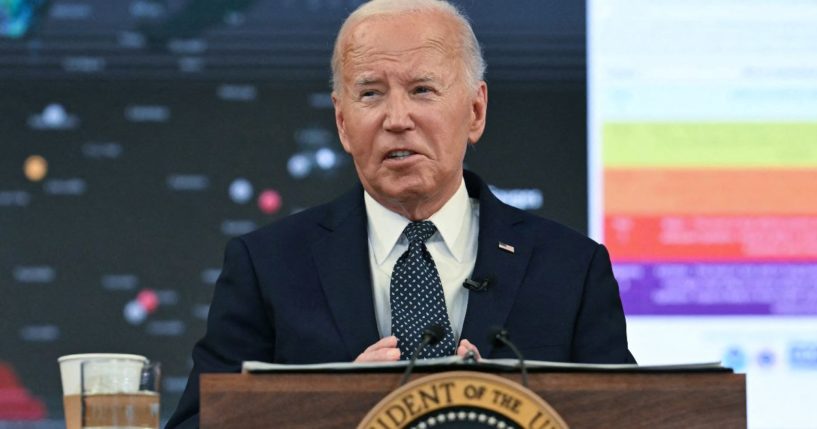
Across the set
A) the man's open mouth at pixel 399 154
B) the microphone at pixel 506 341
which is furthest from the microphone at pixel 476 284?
the microphone at pixel 506 341

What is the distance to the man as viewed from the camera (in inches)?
99.4

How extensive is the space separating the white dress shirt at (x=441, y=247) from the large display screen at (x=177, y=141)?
5.34ft

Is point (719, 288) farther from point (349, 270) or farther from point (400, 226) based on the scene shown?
point (349, 270)

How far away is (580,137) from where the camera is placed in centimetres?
443

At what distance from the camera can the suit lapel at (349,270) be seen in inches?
99.0

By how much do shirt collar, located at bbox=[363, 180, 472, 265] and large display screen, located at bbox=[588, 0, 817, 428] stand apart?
168cm

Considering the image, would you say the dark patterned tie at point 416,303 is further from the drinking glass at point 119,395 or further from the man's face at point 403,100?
the drinking glass at point 119,395

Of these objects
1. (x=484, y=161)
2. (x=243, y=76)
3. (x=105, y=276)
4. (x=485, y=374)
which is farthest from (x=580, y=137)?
(x=485, y=374)

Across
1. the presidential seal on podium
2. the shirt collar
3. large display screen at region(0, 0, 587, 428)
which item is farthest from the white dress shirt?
large display screen at region(0, 0, 587, 428)

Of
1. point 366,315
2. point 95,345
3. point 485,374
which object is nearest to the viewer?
point 485,374

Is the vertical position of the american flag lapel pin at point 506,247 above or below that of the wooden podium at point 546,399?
above

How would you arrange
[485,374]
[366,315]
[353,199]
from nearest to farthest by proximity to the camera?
1. [485,374]
2. [366,315]
3. [353,199]

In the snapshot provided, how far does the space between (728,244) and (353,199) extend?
6.28 ft

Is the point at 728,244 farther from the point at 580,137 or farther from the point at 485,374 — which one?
the point at 485,374
